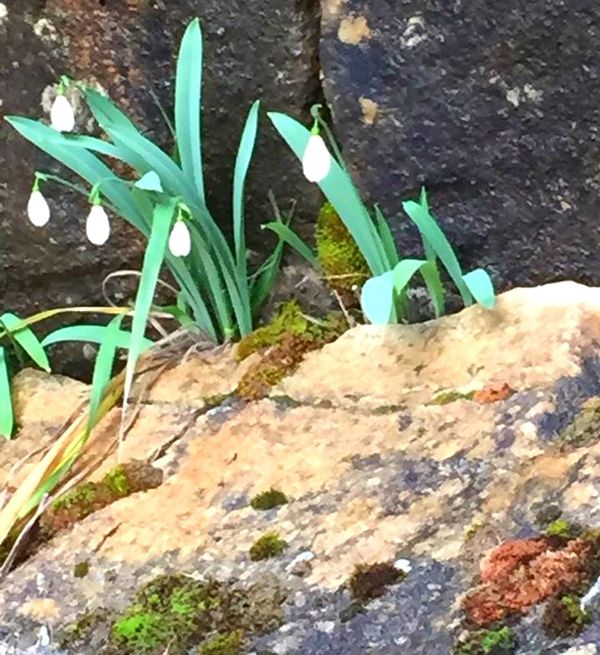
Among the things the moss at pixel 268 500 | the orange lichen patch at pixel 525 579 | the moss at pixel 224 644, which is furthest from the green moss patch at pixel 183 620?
the orange lichen patch at pixel 525 579

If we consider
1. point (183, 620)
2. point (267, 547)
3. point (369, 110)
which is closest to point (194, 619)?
Answer: point (183, 620)

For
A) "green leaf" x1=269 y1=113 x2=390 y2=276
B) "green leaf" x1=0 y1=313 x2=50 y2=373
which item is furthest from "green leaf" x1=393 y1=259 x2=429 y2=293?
"green leaf" x1=0 y1=313 x2=50 y2=373

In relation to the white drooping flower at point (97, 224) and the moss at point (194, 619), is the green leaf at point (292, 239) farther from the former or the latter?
the moss at point (194, 619)

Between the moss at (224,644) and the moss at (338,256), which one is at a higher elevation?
the moss at (338,256)

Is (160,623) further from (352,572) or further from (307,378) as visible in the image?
(307,378)

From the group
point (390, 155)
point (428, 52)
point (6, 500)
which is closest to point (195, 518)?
point (6, 500)

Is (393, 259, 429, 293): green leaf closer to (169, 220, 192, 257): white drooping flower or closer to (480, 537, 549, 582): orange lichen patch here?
(169, 220, 192, 257): white drooping flower
